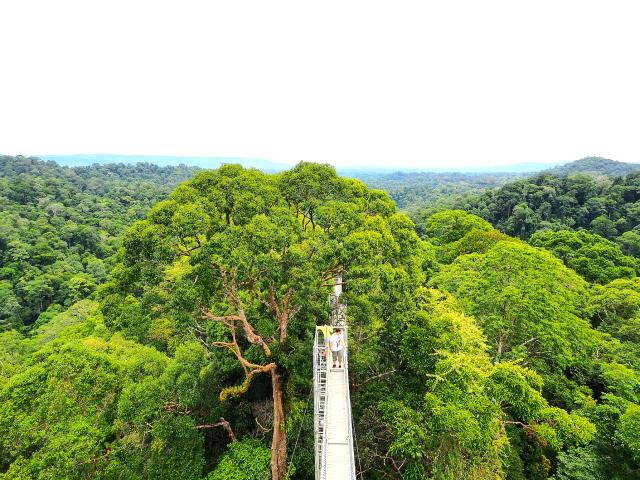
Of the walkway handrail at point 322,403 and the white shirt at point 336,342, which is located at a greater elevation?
the white shirt at point 336,342

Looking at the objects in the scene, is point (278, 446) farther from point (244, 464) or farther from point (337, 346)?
point (337, 346)

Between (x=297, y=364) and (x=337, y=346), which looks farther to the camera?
(x=297, y=364)

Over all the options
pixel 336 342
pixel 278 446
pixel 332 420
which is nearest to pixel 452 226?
pixel 336 342

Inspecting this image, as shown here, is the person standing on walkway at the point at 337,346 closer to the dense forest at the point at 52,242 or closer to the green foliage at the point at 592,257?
the green foliage at the point at 592,257

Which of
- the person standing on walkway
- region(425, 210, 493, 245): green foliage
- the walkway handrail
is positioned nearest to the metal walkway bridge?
the walkway handrail

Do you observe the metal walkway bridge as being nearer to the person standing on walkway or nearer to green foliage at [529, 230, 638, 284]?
the person standing on walkway

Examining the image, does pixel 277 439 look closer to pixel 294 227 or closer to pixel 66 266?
pixel 294 227

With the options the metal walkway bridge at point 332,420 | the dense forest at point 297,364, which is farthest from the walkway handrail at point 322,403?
the dense forest at point 297,364
